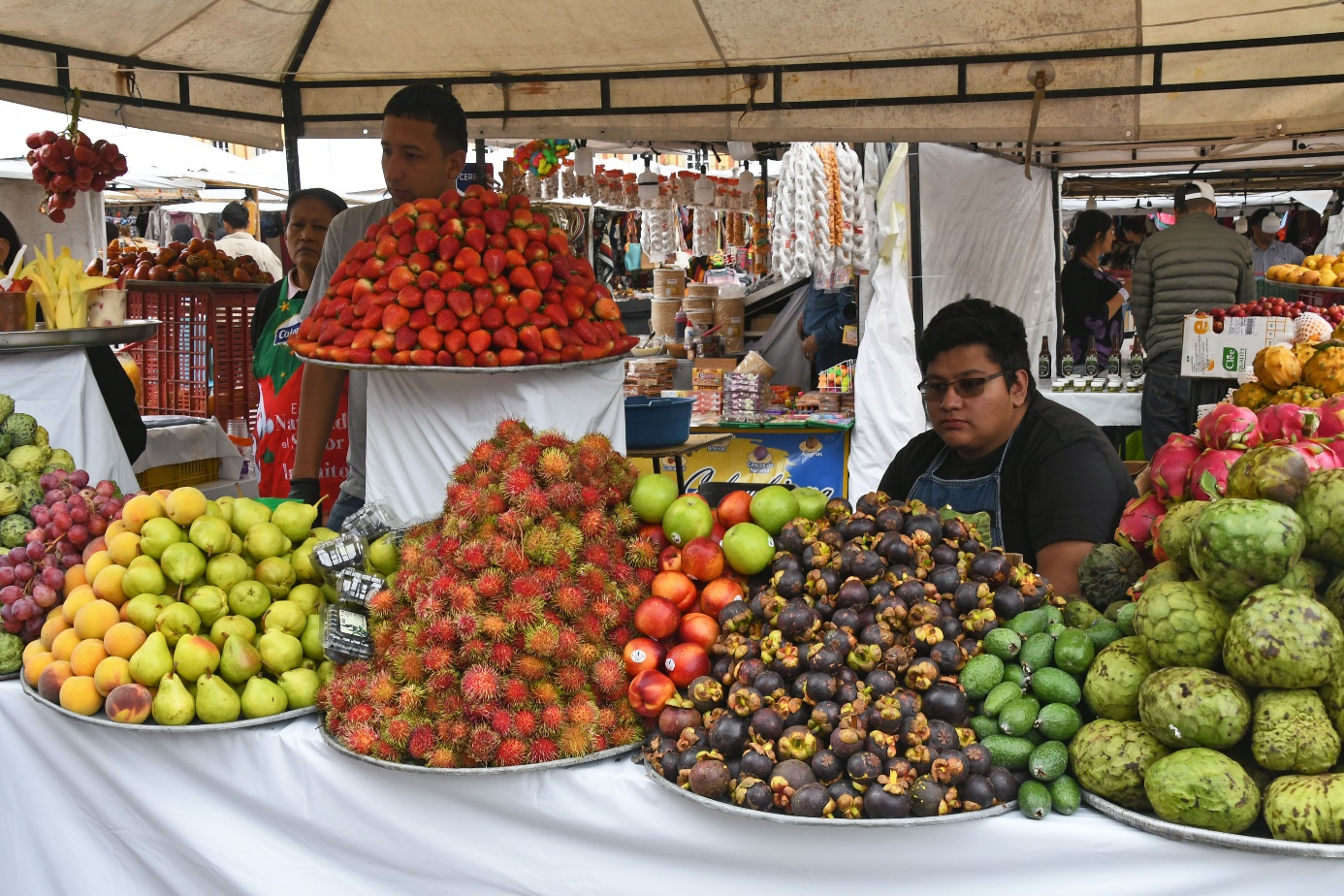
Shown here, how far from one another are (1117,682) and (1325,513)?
0.38 m

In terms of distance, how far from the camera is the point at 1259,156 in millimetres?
8227

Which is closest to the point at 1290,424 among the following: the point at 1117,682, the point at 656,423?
the point at 1117,682

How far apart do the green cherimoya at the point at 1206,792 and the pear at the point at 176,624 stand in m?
1.67

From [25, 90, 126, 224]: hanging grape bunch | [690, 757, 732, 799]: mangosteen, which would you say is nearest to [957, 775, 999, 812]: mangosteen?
[690, 757, 732, 799]: mangosteen

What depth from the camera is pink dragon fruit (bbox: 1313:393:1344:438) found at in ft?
6.36

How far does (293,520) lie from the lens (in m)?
2.30

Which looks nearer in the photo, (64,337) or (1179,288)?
(64,337)

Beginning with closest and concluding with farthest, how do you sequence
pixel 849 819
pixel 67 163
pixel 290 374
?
pixel 849 819 < pixel 290 374 < pixel 67 163

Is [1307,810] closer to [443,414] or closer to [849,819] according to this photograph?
[849,819]

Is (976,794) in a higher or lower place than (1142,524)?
lower

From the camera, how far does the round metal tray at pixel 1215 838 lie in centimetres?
133

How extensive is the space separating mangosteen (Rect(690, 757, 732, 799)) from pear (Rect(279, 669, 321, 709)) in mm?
827

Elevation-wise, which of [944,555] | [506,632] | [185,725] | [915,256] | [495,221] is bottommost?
[185,725]

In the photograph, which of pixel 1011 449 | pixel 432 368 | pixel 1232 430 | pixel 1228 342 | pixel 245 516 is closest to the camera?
pixel 1232 430
